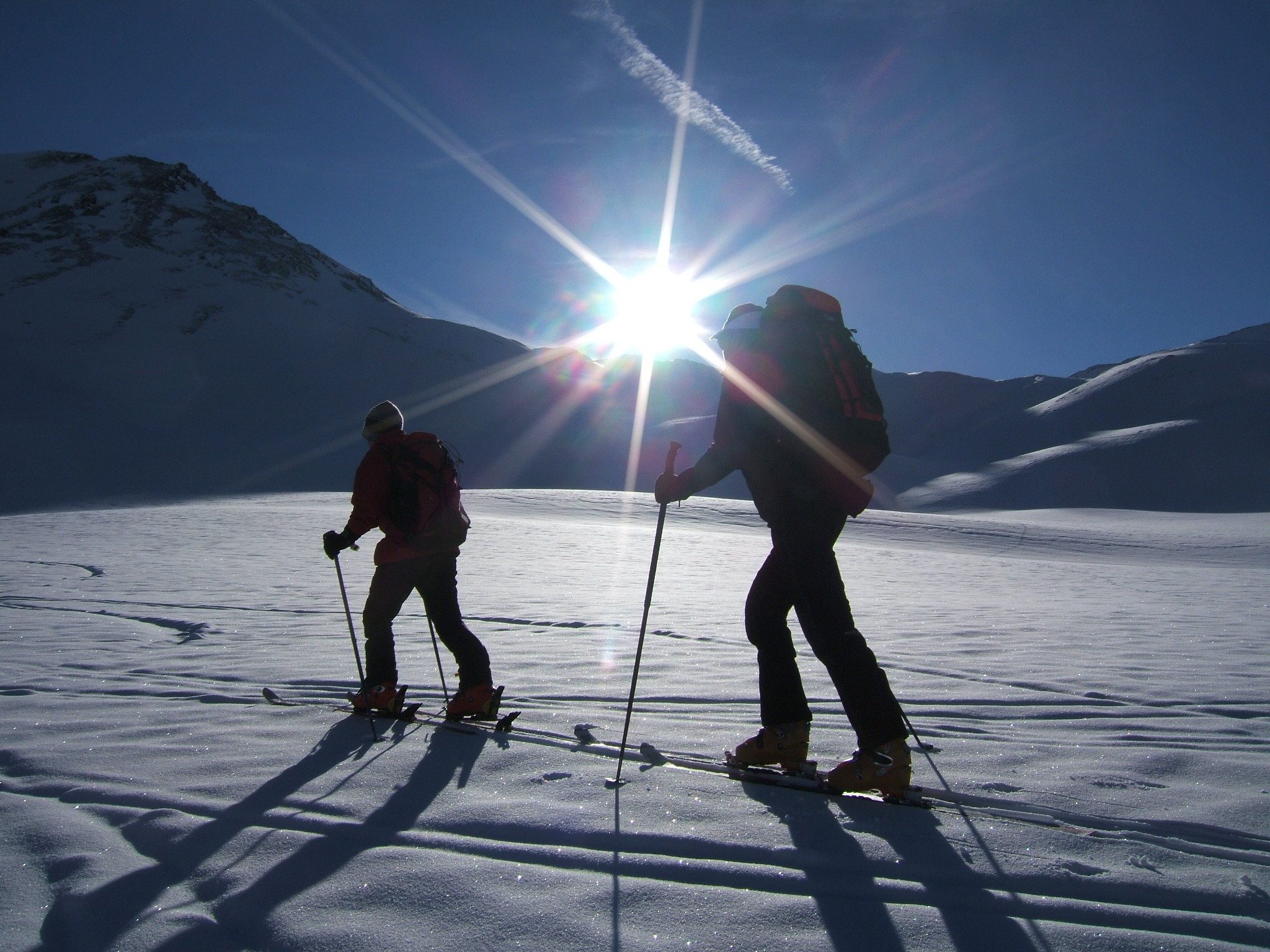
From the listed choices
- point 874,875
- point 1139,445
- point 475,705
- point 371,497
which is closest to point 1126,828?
point 874,875

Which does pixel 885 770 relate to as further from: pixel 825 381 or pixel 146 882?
pixel 146 882

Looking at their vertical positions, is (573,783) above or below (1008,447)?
below

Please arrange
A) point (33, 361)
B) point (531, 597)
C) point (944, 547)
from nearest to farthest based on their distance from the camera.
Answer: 1. point (531, 597)
2. point (944, 547)
3. point (33, 361)

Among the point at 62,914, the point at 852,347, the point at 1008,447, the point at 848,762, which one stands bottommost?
the point at 62,914

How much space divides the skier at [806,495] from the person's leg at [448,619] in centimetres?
158

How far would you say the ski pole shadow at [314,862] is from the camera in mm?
1975

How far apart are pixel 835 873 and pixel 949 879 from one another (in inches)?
13.6

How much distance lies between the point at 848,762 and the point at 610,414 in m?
67.3

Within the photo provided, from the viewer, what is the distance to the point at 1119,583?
13.5 meters

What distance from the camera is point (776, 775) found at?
3088 mm

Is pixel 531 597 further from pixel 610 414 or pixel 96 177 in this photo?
pixel 96 177

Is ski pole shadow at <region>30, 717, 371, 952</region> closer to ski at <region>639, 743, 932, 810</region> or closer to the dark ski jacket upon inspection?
ski at <region>639, 743, 932, 810</region>

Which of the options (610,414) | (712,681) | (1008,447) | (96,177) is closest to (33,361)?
(610,414)

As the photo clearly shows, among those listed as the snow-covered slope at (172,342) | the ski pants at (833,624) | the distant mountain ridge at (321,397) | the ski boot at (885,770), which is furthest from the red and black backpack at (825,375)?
the snow-covered slope at (172,342)
